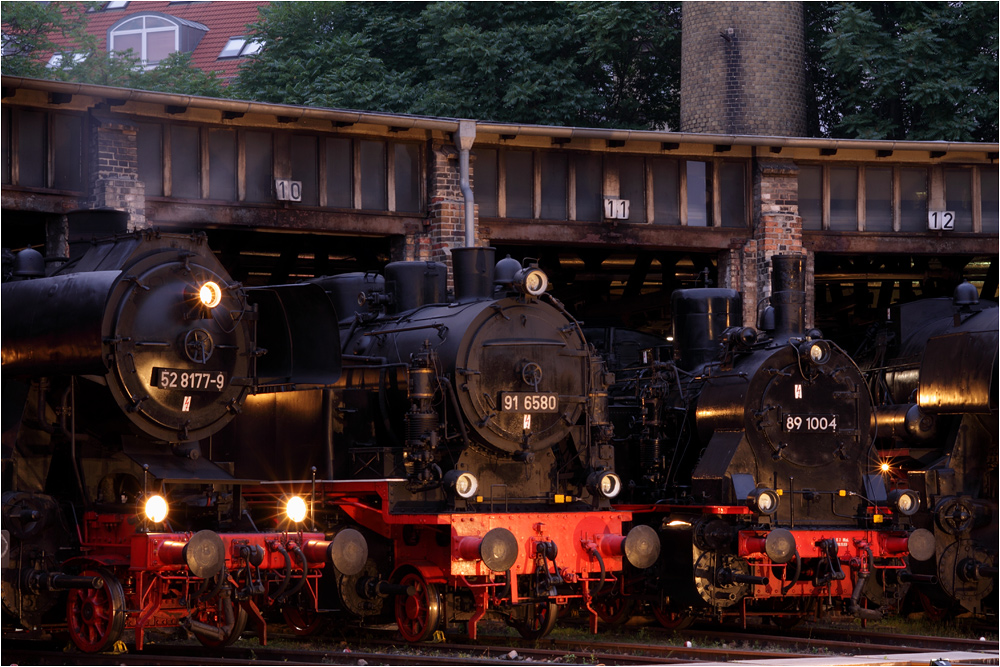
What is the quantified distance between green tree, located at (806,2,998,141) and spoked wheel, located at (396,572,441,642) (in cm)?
1862

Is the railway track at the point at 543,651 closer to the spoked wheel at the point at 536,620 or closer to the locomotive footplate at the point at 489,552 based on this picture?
the spoked wheel at the point at 536,620

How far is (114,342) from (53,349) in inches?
19.0

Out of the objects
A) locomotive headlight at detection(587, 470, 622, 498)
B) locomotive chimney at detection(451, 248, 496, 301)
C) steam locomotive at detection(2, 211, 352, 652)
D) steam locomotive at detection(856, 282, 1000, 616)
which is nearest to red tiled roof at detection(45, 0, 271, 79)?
locomotive chimney at detection(451, 248, 496, 301)

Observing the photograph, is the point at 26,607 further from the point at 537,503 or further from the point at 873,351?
the point at 873,351

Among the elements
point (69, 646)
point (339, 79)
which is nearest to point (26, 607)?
point (69, 646)

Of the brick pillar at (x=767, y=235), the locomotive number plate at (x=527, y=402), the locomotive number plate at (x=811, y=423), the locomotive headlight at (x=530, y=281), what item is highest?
the brick pillar at (x=767, y=235)

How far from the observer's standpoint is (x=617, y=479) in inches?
473

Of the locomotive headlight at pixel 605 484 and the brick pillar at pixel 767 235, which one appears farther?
the brick pillar at pixel 767 235

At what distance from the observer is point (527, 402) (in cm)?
1165

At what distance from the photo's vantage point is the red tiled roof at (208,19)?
36438mm

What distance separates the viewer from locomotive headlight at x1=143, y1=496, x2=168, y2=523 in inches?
364

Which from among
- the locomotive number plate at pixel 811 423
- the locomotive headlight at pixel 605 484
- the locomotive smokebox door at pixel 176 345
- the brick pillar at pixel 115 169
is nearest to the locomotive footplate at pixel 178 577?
the locomotive smokebox door at pixel 176 345

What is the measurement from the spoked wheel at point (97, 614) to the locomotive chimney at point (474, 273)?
4271mm

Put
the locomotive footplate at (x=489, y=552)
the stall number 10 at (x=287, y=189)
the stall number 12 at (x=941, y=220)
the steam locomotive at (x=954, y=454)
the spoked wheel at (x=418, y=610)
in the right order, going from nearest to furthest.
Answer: the locomotive footplate at (x=489, y=552) < the spoked wheel at (x=418, y=610) < the steam locomotive at (x=954, y=454) < the stall number 10 at (x=287, y=189) < the stall number 12 at (x=941, y=220)
